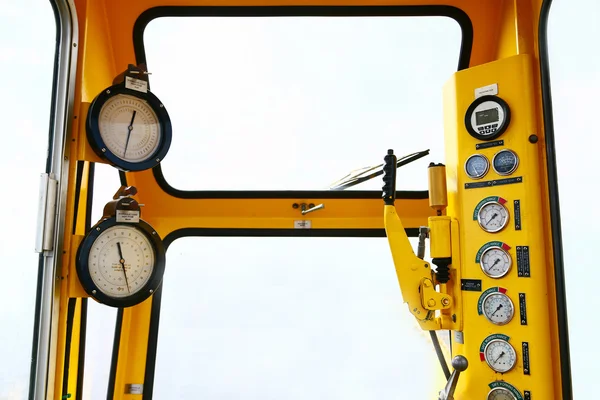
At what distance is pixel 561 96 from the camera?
2.07 metres

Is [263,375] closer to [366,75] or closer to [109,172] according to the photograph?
[109,172]

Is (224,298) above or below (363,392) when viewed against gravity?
above

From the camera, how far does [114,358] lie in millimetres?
2736

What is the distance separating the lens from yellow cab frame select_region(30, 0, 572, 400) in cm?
195

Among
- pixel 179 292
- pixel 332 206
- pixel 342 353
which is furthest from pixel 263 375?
pixel 332 206

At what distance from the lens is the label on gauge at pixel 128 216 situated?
2.04 metres

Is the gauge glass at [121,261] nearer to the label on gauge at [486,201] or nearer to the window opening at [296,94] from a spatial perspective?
the window opening at [296,94]

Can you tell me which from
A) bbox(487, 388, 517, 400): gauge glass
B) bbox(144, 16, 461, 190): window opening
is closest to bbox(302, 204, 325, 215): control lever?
bbox(144, 16, 461, 190): window opening

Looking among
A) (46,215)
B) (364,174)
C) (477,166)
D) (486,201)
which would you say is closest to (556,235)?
(486,201)

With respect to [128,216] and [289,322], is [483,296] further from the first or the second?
[128,216]

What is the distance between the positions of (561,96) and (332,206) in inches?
51.7

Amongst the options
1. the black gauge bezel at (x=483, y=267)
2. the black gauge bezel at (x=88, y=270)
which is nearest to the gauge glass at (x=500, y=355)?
the black gauge bezel at (x=483, y=267)

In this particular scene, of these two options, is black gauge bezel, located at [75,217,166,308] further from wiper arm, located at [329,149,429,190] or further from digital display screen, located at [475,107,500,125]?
digital display screen, located at [475,107,500,125]

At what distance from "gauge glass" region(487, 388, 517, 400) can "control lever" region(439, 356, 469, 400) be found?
137mm
